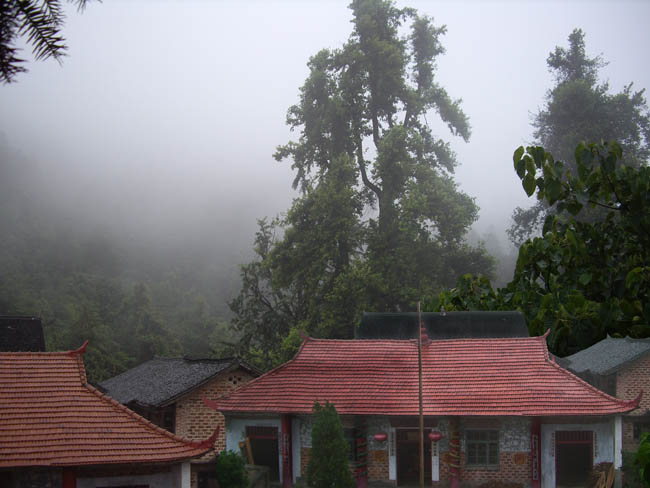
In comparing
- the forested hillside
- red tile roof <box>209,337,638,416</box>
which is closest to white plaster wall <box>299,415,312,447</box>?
red tile roof <box>209,337,638,416</box>

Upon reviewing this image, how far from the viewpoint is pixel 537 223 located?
34.5m

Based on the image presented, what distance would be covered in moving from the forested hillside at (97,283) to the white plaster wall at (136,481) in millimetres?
20171

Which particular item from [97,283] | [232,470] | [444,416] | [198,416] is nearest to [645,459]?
[444,416]

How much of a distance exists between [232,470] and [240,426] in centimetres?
94

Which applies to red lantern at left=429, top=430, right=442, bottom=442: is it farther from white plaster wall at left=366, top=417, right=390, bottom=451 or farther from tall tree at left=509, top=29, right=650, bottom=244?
tall tree at left=509, top=29, right=650, bottom=244

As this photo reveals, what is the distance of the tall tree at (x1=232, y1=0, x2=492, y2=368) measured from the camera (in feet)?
87.1

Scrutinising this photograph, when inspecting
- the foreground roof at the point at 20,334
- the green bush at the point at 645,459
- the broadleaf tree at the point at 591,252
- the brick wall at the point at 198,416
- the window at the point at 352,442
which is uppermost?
the broadleaf tree at the point at 591,252

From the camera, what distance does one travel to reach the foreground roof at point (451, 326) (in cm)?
1293

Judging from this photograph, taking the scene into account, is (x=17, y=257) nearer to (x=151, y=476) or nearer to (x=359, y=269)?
(x=359, y=269)

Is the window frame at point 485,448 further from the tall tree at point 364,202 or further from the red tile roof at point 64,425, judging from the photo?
the tall tree at point 364,202

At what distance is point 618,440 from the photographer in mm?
11383

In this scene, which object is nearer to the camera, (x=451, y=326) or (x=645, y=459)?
(x=645, y=459)

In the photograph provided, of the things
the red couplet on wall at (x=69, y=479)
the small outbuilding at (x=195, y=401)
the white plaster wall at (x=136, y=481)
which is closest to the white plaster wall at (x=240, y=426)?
the white plaster wall at (x=136, y=481)

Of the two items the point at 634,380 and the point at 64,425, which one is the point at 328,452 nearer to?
the point at 64,425
